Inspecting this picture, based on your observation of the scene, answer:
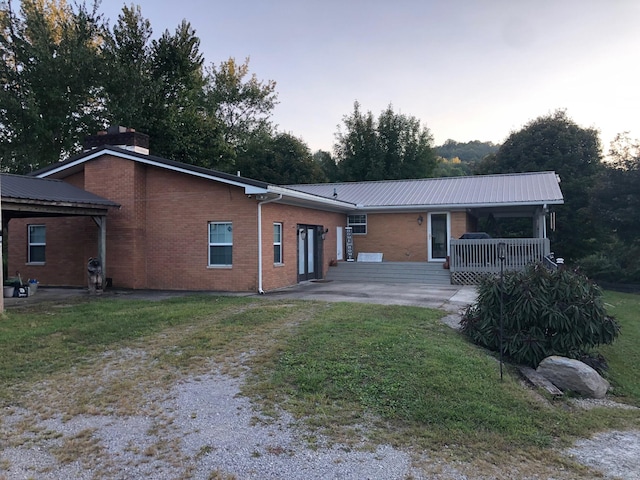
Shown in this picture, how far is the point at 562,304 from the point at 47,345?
843 centimetres

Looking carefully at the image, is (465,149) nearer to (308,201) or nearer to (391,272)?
(391,272)

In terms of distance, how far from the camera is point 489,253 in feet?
57.4

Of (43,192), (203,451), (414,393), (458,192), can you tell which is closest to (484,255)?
(458,192)

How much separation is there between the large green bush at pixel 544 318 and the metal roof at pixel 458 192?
10711 millimetres

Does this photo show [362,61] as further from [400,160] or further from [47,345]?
[400,160]

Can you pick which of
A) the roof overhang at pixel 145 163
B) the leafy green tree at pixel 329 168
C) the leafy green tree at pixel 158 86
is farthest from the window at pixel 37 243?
the leafy green tree at pixel 329 168

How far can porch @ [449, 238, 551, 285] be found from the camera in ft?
56.0

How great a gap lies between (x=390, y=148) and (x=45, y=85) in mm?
26143

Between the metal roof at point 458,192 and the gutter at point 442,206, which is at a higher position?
the metal roof at point 458,192

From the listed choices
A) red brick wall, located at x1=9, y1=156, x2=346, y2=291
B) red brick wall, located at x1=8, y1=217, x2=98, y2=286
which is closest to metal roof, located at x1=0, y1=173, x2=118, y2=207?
red brick wall, located at x1=9, y1=156, x2=346, y2=291

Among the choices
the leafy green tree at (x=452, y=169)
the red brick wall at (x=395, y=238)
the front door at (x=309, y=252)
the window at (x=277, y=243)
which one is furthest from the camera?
the leafy green tree at (x=452, y=169)

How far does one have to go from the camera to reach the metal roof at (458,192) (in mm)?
19719

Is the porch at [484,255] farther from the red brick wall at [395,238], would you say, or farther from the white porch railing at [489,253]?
the red brick wall at [395,238]

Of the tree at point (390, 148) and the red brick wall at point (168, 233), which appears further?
the tree at point (390, 148)
